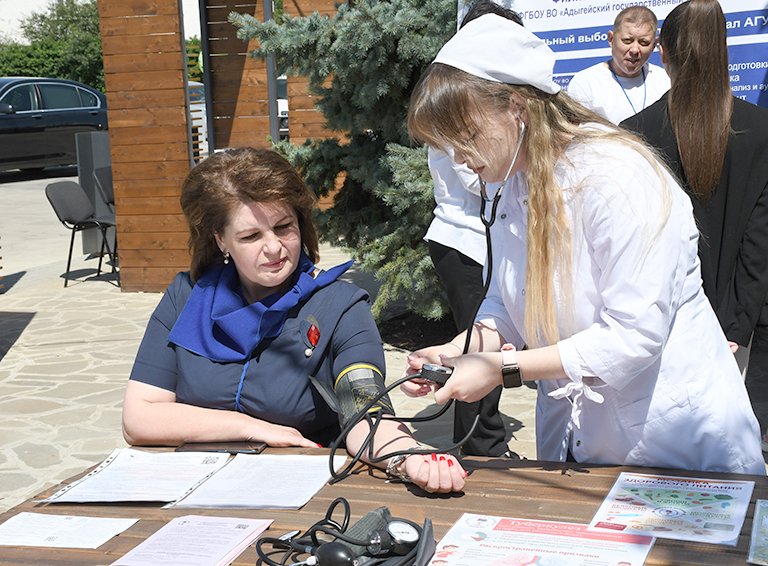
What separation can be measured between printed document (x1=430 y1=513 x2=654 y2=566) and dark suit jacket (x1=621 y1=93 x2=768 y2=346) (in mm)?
1488

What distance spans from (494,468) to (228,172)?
1156 millimetres

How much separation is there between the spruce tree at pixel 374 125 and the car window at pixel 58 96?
12127 mm

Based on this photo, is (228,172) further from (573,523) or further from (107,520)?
(573,523)

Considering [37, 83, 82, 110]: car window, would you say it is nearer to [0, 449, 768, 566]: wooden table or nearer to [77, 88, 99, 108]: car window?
[77, 88, 99, 108]: car window

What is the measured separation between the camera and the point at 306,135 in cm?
917

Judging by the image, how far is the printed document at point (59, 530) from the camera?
1.50 metres

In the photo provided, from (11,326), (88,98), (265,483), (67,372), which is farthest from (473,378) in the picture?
(88,98)

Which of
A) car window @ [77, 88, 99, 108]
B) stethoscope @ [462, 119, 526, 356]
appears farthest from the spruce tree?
car window @ [77, 88, 99, 108]

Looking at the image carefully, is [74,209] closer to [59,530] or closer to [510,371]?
[59,530]

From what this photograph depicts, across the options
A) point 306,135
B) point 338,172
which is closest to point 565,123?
point 338,172

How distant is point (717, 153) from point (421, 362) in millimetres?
1417

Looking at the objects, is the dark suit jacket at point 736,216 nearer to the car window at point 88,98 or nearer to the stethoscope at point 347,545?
the stethoscope at point 347,545

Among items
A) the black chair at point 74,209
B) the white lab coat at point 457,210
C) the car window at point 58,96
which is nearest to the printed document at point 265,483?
the white lab coat at point 457,210

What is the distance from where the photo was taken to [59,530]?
1559 millimetres
